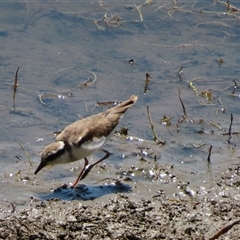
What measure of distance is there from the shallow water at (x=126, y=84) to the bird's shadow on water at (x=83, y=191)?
0.21 ft

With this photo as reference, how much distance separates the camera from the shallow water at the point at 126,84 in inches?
331

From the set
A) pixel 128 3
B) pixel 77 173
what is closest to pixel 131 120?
pixel 77 173

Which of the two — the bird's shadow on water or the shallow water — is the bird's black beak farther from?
the bird's shadow on water

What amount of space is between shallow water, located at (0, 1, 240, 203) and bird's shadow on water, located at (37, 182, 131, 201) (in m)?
0.07

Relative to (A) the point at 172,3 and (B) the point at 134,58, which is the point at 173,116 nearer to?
(B) the point at 134,58

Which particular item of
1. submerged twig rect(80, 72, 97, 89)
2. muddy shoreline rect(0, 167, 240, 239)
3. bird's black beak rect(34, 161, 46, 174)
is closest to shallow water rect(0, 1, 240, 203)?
submerged twig rect(80, 72, 97, 89)

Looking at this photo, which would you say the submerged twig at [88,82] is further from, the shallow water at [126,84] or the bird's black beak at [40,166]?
the bird's black beak at [40,166]

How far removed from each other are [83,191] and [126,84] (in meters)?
3.63

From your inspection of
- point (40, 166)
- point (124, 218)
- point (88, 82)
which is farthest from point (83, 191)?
point (88, 82)

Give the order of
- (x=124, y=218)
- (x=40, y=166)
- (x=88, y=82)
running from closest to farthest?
(x=124, y=218), (x=40, y=166), (x=88, y=82)

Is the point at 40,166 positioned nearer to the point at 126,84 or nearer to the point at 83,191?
the point at 83,191

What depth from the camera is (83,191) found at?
7.75 metres

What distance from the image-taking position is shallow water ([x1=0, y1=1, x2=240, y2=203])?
841 centimetres

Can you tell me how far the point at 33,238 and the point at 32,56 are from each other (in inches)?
223
